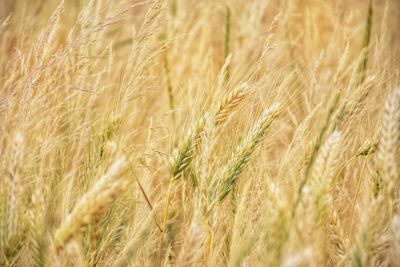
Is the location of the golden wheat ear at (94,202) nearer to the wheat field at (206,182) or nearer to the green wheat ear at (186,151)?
the wheat field at (206,182)

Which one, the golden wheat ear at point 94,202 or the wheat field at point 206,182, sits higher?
the golden wheat ear at point 94,202

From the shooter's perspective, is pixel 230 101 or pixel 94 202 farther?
pixel 230 101

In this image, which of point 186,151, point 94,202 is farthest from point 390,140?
point 94,202

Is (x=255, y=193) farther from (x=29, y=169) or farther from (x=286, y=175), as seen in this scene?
(x=29, y=169)

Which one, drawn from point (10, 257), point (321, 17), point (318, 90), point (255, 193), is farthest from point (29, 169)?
point (321, 17)

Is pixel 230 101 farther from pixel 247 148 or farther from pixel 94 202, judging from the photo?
pixel 94 202

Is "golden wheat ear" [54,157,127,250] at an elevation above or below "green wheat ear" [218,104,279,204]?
above

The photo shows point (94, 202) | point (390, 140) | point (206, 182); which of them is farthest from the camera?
point (206, 182)

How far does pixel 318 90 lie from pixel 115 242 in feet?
2.88

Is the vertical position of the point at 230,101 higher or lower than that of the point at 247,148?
higher

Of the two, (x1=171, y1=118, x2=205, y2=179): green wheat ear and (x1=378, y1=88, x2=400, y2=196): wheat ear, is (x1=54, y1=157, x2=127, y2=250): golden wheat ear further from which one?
(x1=378, y1=88, x2=400, y2=196): wheat ear

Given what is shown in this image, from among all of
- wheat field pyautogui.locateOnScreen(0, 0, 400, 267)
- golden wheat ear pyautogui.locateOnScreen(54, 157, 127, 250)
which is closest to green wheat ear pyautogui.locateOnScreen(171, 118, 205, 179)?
wheat field pyautogui.locateOnScreen(0, 0, 400, 267)

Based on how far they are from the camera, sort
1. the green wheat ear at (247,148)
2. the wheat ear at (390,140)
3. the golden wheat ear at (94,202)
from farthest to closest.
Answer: the green wheat ear at (247,148), the wheat ear at (390,140), the golden wheat ear at (94,202)

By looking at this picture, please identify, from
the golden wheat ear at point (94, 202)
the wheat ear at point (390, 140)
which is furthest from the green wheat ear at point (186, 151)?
the wheat ear at point (390, 140)
